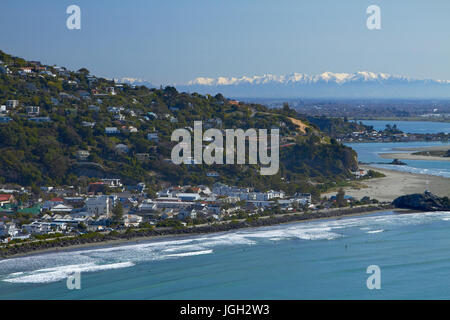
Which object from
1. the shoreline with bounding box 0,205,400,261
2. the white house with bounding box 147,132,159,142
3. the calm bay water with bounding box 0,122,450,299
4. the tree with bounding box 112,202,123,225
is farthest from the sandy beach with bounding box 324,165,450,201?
the tree with bounding box 112,202,123,225

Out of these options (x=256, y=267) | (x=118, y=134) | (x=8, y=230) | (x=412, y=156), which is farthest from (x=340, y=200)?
(x=412, y=156)

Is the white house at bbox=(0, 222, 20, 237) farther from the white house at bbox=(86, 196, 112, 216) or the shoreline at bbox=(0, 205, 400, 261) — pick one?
the white house at bbox=(86, 196, 112, 216)

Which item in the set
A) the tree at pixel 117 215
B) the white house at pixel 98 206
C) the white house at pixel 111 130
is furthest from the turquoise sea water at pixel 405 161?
the tree at pixel 117 215

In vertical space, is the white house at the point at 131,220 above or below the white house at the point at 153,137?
below

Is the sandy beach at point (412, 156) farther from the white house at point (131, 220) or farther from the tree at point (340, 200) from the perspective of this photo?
the white house at point (131, 220)

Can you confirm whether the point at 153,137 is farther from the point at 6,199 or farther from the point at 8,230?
the point at 8,230
